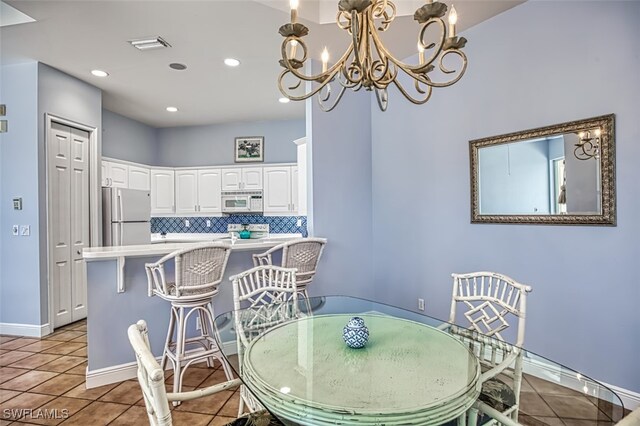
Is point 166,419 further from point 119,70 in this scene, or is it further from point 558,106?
point 119,70

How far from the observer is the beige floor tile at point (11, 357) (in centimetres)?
286

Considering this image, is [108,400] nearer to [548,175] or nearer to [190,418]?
[190,418]

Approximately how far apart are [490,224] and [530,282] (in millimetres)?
539

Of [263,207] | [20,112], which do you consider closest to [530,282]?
[263,207]

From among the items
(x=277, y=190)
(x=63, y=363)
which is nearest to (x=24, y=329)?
(x=63, y=363)

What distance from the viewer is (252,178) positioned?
5.59 metres

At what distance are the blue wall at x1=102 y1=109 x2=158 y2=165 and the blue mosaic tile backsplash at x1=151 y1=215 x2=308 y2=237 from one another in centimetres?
114

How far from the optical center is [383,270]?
147 inches

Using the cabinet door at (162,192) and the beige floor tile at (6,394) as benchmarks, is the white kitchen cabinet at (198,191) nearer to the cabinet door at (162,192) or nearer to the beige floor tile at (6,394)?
the cabinet door at (162,192)

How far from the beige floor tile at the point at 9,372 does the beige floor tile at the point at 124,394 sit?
0.89 meters

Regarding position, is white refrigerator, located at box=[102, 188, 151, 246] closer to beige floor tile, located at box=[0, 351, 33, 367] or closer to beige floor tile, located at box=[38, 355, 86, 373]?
beige floor tile, located at box=[0, 351, 33, 367]

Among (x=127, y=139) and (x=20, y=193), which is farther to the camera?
(x=127, y=139)

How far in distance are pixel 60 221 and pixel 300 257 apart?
2818mm

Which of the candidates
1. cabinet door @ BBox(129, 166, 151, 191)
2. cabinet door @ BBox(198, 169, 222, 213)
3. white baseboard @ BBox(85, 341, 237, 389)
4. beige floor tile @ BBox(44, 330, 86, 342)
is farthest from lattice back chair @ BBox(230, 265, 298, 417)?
cabinet door @ BBox(129, 166, 151, 191)
